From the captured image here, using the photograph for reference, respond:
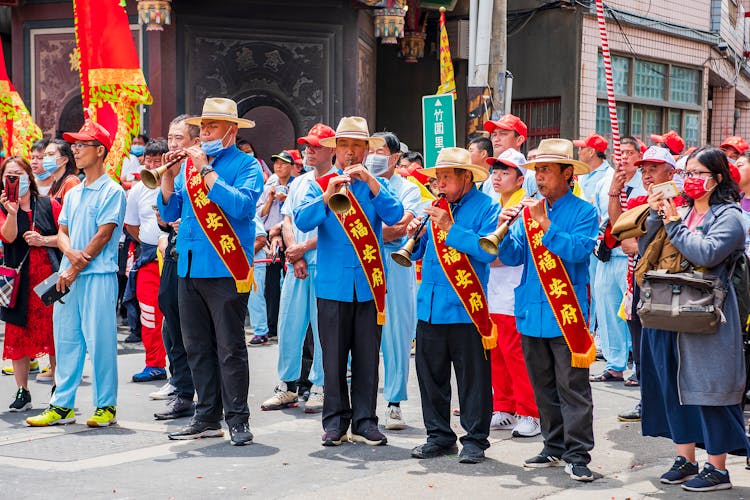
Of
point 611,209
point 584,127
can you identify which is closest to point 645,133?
point 584,127

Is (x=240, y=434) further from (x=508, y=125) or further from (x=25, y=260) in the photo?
(x=508, y=125)

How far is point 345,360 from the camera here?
689cm

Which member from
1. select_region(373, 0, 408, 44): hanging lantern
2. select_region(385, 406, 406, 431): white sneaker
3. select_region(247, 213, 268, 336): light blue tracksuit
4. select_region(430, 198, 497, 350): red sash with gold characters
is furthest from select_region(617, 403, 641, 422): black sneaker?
select_region(373, 0, 408, 44): hanging lantern

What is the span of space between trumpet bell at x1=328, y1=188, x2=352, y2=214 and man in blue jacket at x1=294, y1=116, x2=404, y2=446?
239 millimetres

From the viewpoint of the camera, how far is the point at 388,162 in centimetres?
785

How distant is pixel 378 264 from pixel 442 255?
567 millimetres

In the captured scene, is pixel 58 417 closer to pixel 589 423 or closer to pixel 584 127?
pixel 589 423

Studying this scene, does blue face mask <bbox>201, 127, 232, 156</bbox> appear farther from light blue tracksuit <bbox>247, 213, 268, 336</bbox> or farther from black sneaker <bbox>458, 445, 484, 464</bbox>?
light blue tracksuit <bbox>247, 213, 268, 336</bbox>

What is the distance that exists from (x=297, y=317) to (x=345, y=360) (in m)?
Answer: 1.25

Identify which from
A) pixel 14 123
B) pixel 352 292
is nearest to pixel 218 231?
pixel 352 292

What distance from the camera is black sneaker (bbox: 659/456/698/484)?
5.87 m

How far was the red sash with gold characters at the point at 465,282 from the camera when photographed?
20.9 feet

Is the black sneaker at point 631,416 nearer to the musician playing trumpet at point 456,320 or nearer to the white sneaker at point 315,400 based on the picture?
the musician playing trumpet at point 456,320

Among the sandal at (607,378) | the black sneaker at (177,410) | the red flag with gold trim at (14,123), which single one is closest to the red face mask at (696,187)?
the sandal at (607,378)
